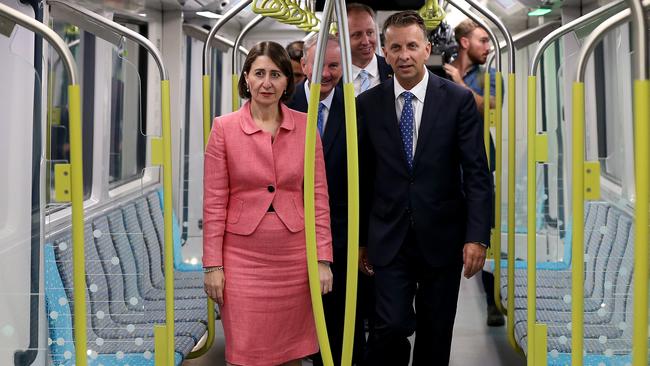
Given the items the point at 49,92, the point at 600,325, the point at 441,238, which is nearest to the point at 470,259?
the point at 441,238

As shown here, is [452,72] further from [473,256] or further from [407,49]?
[473,256]

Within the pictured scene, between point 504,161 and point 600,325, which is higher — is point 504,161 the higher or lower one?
the higher one

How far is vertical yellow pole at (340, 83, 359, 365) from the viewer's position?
3.52 m

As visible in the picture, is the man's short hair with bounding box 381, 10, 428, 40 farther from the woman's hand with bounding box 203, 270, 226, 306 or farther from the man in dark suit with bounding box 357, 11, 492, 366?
the woman's hand with bounding box 203, 270, 226, 306

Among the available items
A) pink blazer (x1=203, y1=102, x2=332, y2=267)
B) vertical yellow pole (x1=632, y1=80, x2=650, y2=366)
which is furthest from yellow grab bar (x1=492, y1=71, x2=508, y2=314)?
vertical yellow pole (x1=632, y1=80, x2=650, y2=366)

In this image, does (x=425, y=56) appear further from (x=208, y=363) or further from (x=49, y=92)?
(x=208, y=363)

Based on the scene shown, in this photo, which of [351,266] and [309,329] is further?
[309,329]

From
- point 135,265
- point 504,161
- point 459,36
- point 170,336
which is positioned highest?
point 459,36

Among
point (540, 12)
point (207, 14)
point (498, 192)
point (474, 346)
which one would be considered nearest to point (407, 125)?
point (498, 192)

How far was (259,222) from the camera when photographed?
3.92 meters

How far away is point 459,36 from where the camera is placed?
779cm

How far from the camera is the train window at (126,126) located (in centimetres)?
447

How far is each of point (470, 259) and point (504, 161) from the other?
2.80 metres

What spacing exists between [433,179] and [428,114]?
265 mm
